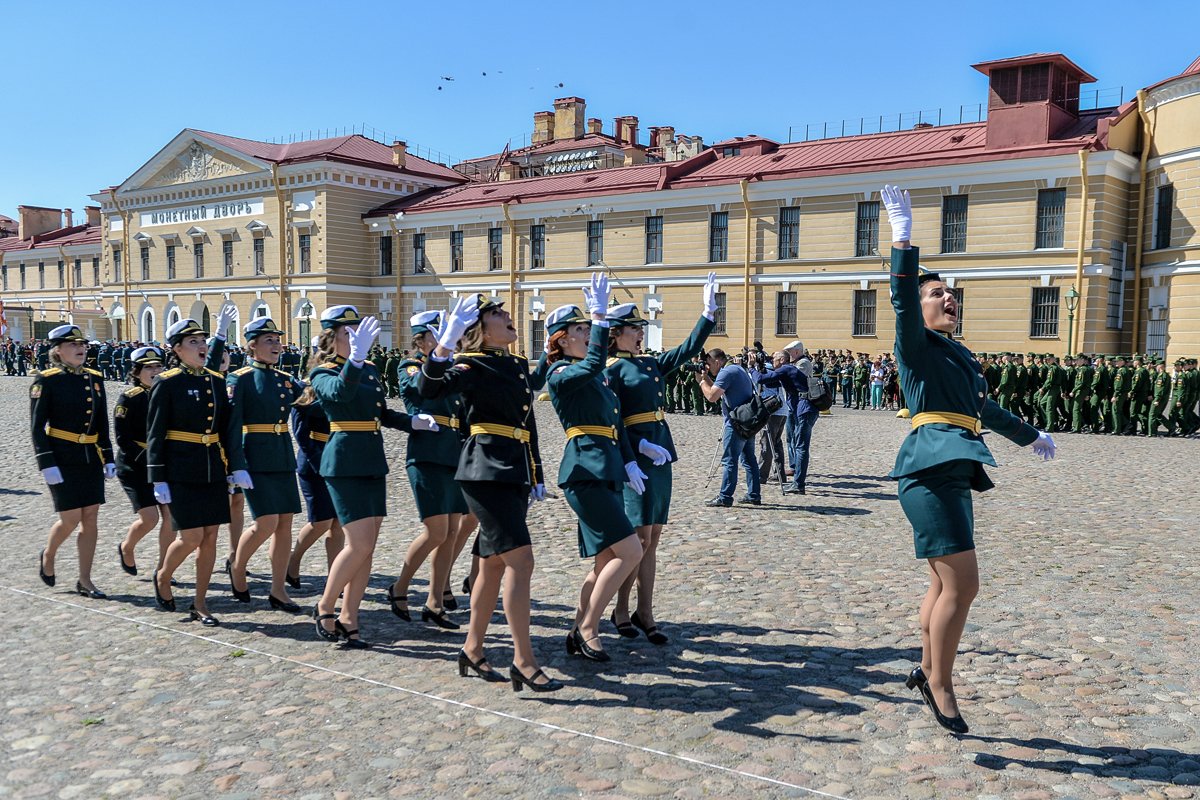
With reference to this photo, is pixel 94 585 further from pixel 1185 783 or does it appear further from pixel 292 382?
pixel 1185 783

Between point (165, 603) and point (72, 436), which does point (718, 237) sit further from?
point (165, 603)

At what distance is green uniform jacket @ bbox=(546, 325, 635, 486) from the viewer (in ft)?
17.8

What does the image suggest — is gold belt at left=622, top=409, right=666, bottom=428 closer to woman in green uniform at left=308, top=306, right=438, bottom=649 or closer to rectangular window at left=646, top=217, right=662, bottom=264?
woman in green uniform at left=308, top=306, right=438, bottom=649

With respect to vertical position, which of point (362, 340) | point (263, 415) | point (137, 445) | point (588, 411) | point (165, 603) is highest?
point (362, 340)

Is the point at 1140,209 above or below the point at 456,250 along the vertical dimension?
above

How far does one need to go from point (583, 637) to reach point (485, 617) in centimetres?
64

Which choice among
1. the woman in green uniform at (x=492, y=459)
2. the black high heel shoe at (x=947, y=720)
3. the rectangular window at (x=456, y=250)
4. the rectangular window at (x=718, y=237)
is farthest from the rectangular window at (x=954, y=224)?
the black high heel shoe at (x=947, y=720)

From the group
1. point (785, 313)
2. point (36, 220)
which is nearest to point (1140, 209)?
point (785, 313)

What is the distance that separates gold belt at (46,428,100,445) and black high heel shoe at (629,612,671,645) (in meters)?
4.26

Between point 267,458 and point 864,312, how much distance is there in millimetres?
28137

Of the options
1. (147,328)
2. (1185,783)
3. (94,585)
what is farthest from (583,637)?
(147,328)

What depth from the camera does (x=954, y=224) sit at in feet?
102

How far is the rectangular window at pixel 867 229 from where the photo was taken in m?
32.4

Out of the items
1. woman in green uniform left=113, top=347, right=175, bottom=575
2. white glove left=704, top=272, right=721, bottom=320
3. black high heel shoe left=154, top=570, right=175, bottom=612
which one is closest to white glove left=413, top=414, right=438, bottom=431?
white glove left=704, top=272, right=721, bottom=320
